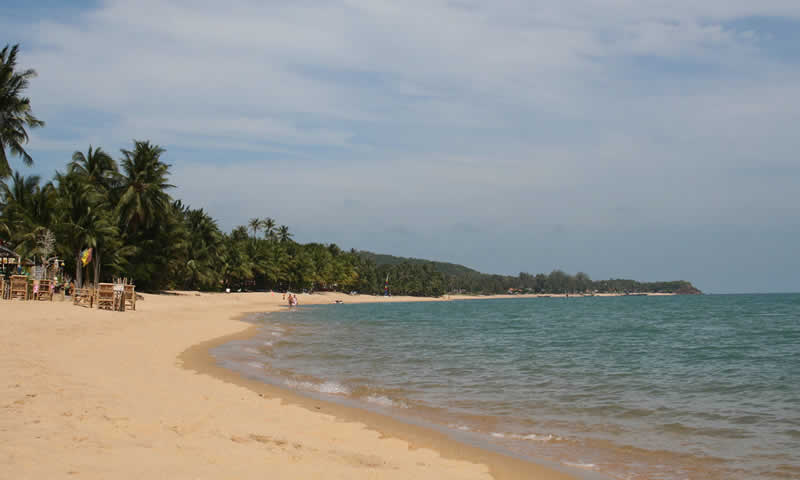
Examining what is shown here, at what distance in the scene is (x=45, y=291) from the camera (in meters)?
29.8

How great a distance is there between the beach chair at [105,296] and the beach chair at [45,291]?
253 centimetres

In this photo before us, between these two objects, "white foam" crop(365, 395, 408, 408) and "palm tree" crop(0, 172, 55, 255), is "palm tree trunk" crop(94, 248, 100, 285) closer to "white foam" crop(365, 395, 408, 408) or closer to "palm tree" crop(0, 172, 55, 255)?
"palm tree" crop(0, 172, 55, 255)

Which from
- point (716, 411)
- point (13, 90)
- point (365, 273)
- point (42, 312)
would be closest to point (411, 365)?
point (716, 411)

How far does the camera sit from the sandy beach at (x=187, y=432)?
5.34m

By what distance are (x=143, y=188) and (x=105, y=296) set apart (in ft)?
73.4

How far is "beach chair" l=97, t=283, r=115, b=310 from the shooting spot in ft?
94.3

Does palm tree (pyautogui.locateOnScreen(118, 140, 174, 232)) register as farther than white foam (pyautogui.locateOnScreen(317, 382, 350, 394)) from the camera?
Yes

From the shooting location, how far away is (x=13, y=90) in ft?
97.7

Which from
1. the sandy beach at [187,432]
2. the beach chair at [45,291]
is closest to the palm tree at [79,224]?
the beach chair at [45,291]

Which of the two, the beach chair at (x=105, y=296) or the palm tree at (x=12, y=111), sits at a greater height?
the palm tree at (x=12, y=111)

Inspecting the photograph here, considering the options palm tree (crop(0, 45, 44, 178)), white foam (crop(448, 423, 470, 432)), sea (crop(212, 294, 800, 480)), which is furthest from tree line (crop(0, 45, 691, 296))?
white foam (crop(448, 423, 470, 432))

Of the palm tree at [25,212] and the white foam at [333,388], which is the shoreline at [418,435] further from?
the palm tree at [25,212]

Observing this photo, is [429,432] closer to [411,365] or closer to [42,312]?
[411,365]

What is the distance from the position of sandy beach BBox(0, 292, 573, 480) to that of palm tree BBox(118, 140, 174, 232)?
38.2 meters
